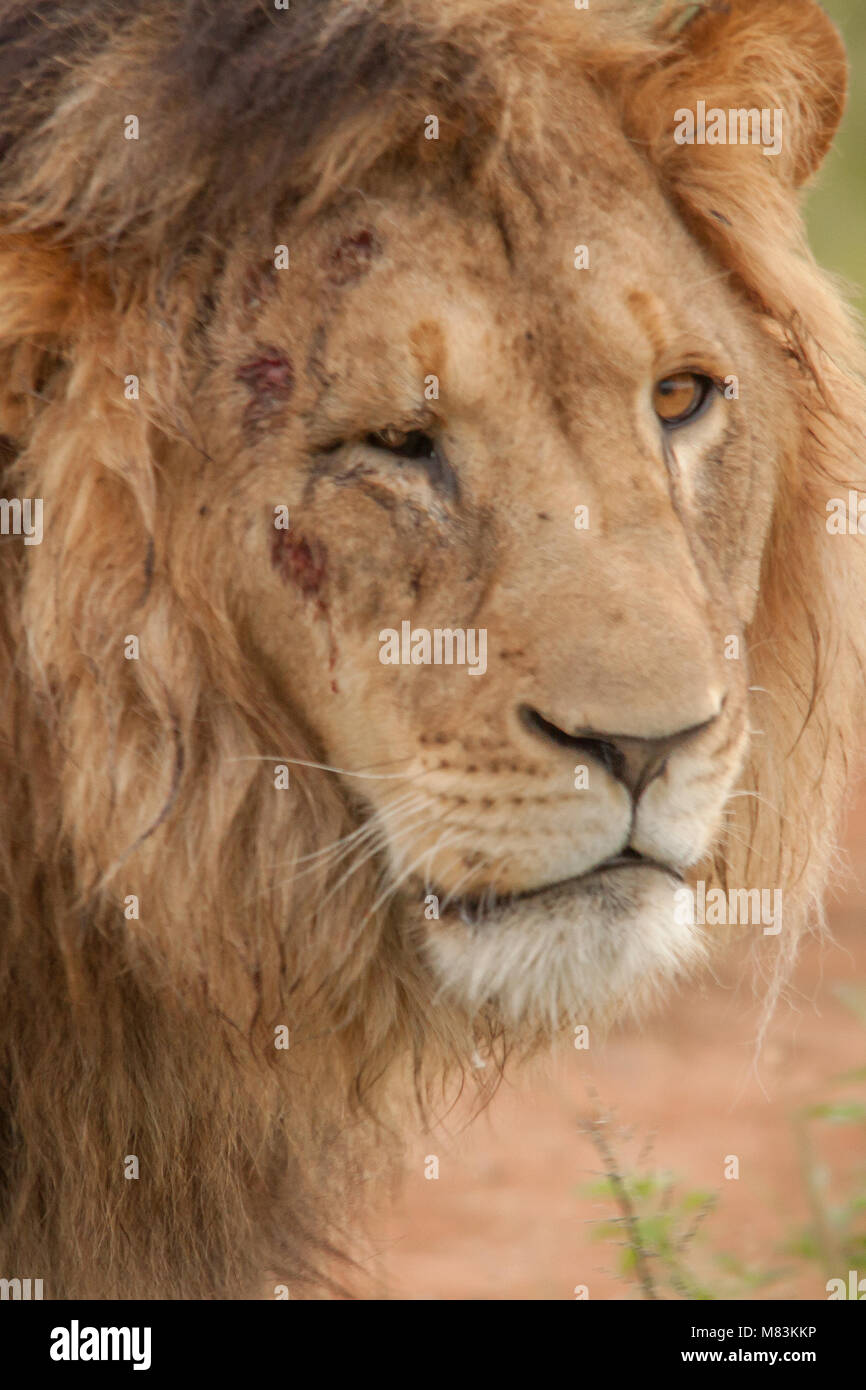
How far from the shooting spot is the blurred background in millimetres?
3518

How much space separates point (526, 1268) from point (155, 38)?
10.9 ft

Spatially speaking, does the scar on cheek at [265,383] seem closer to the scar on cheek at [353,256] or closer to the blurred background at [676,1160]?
the scar on cheek at [353,256]

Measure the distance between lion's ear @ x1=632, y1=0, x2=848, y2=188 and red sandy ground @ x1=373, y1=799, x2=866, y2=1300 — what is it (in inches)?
89.8

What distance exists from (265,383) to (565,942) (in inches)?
29.1

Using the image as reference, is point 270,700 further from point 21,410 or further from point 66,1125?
→ point 66,1125

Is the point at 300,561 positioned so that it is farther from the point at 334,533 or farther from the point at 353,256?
the point at 353,256

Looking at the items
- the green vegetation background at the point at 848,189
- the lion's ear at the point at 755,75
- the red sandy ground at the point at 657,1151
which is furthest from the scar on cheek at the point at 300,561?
the green vegetation background at the point at 848,189

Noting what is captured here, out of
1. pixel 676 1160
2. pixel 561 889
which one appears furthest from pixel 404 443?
pixel 676 1160

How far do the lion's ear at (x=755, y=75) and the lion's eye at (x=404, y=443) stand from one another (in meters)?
0.54

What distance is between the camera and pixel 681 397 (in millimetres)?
2250

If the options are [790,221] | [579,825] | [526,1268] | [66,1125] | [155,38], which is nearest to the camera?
[579,825]

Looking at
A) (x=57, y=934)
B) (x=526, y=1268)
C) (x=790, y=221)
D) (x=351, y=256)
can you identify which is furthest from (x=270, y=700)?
(x=526, y=1268)

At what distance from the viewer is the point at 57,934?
7.21 feet

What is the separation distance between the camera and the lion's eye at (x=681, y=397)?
223 cm
